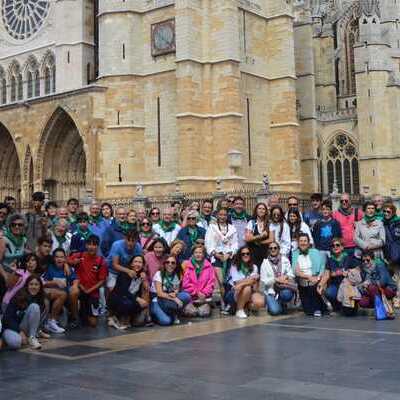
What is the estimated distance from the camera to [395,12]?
36.3 metres

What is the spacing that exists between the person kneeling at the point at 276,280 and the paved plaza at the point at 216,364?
3.08 ft

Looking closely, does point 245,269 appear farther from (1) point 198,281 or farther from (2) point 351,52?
(2) point 351,52

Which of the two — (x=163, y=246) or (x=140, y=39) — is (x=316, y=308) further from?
(x=140, y=39)

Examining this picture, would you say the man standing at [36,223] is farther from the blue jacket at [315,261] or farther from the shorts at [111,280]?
the blue jacket at [315,261]

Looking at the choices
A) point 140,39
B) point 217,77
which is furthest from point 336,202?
point 140,39

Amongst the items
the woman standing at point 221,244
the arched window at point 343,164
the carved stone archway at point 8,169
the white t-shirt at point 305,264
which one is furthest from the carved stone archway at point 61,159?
the white t-shirt at point 305,264

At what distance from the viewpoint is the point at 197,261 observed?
9.52 metres

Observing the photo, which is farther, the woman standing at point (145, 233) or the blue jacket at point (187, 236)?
the blue jacket at point (187, 236)

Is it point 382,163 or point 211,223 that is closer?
point 211,223

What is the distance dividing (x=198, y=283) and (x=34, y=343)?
2.99 meters

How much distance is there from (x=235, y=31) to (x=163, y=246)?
1706 centimetres

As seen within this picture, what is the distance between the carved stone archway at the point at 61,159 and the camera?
27.8m

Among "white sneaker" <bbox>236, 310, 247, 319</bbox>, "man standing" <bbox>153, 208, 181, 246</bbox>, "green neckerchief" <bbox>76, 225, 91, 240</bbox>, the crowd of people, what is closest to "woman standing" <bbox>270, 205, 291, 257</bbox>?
the crowd of people

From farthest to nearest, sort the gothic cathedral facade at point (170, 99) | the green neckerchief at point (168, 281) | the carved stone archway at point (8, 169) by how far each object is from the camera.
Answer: the carved stone archway at point (8, 169) < the gothic cathedral facade at point (170, 99) < the green neckerchief at point (168, 281)
